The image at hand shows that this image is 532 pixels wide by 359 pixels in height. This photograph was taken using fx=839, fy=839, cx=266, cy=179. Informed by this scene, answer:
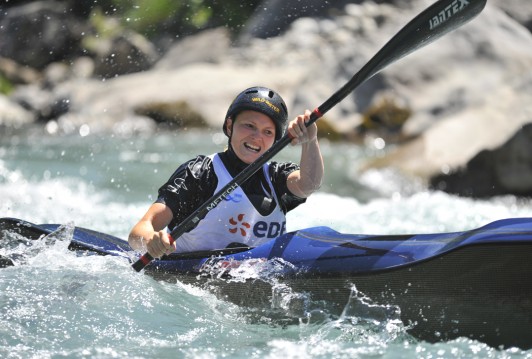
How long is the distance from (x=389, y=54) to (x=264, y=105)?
66cm

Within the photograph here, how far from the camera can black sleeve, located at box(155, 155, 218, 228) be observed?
419 cm

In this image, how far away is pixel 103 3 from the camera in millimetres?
17828

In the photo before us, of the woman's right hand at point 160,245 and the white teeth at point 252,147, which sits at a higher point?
the white teeth at point 252,147

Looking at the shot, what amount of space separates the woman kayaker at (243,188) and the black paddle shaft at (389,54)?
188mm

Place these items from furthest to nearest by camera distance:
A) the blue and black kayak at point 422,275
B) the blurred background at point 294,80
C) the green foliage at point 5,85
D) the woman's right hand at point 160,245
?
1. the green foliage at point 5,85
2. the blurred background at point 294,80
3. the woman's right hand at point 160,245
4. the blue and black kayak at point 422,275

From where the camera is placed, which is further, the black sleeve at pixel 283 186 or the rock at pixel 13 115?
the rock at pixel 13 115

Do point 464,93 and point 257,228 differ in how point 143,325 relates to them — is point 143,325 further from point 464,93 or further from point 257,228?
point 464,93

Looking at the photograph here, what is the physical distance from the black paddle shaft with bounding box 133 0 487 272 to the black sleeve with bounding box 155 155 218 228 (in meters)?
0.22

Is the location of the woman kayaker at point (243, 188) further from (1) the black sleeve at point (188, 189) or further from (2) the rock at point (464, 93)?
(2) the rock at point (464, 93)

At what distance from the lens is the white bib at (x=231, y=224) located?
4.21 meters

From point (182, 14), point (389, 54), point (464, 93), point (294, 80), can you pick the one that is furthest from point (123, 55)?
point (389, 54)

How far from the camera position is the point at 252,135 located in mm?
4215

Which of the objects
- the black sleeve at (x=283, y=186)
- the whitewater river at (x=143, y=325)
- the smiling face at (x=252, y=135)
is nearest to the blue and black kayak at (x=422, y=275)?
the whitewater river at (x=143, y=325)

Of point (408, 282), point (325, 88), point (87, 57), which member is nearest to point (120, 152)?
point (325, 88)
